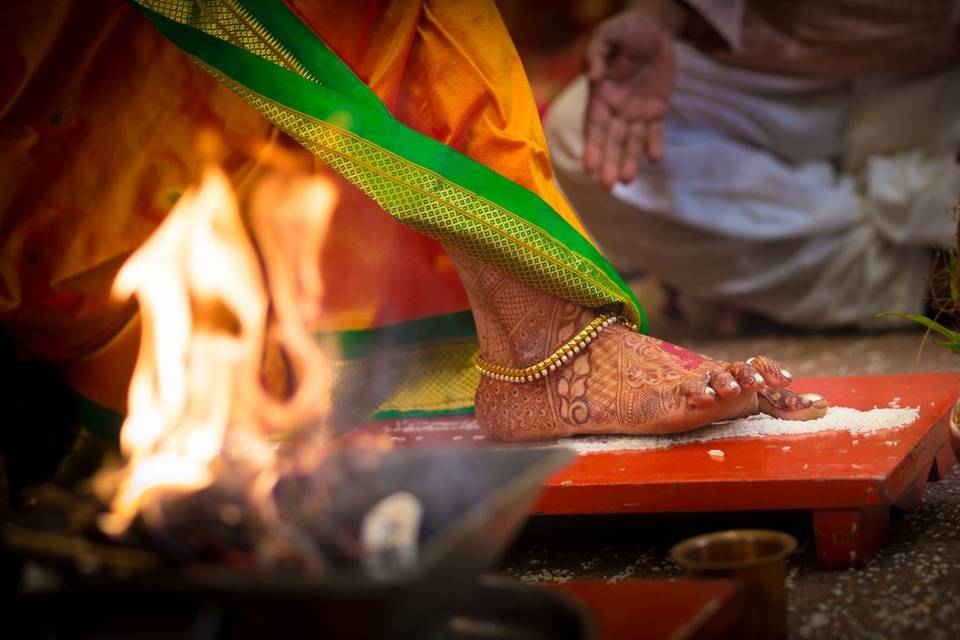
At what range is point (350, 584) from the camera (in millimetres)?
985

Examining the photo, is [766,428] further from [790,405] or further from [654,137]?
[654,137]

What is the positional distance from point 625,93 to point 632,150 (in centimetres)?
20

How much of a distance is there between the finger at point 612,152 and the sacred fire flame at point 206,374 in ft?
3.02

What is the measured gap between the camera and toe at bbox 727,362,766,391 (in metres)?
1.91

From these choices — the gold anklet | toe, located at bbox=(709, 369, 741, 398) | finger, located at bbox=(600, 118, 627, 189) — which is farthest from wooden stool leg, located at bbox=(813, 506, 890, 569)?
finger, located at bbox=(600, 118, 627, 189)

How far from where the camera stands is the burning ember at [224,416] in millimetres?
1161

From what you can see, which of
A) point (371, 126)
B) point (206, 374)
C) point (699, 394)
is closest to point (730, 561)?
point (699, 394)

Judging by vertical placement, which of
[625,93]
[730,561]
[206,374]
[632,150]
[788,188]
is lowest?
[730,561]

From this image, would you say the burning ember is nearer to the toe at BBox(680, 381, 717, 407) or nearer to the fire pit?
the fire pit

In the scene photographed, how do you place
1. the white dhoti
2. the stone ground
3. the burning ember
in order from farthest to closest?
the white dhoti < the stone ground < the burning ember

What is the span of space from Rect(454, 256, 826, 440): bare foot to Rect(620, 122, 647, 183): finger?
0.90 metres

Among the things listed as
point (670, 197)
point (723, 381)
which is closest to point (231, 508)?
point (723, 381)

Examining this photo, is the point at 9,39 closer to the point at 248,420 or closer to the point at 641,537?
the point at 248,420

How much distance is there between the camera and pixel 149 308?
167 cm
